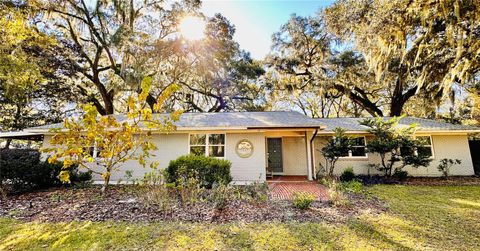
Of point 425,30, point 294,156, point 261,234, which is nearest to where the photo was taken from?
point 261,234

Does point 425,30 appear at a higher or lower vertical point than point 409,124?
higher

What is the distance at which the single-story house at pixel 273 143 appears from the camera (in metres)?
9.95

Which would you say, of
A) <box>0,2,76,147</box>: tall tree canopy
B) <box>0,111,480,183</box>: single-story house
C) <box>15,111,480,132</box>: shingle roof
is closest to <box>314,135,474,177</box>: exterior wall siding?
<box>0,111,480,183</box>: single-story house

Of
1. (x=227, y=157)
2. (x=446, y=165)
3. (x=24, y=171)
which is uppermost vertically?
(x=227, y=157)

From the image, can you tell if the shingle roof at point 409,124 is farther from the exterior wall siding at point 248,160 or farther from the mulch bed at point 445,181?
the exterior wall siding at point 248,160

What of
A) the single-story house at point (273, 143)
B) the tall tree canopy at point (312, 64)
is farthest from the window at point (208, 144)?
the tall tree canopy at point (312, 64)

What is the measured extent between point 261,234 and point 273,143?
821 centimetres

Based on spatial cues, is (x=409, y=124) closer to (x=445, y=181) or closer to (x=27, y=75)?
(x=445, y=181)

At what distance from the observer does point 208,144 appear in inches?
407

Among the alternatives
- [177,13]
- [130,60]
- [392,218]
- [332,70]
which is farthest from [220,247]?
[332,70]

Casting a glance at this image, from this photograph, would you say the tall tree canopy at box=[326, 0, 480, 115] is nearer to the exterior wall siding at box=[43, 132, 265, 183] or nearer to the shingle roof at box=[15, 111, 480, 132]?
the shingle roof at box=[15, 111, 480, 132]

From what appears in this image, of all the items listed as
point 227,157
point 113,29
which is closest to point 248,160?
point 227,157

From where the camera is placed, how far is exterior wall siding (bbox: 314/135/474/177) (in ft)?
36.9

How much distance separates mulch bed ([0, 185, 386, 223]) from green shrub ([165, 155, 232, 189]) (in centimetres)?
181
